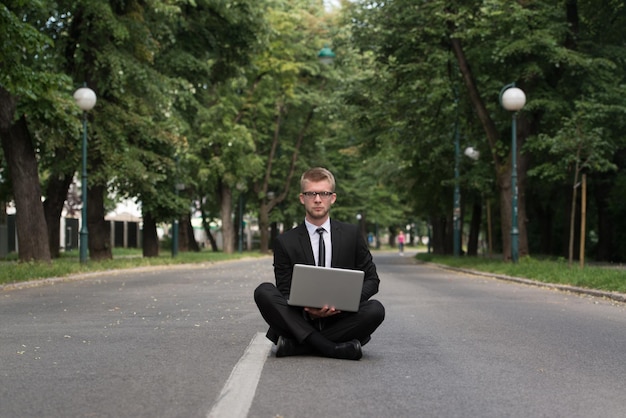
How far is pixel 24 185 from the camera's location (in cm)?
2200

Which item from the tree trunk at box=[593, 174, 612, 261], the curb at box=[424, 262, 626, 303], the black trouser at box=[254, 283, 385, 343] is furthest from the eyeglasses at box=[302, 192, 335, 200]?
the tree trunk at box=[593, 174, 612, 261]

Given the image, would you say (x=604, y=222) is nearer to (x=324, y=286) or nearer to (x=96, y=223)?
(x=96, y=223)

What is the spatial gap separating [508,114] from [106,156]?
1243cm

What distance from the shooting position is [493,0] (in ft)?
85.3

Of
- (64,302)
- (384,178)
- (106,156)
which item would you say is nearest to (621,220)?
(384,178)

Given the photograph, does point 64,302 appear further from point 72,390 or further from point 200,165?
point 200,165

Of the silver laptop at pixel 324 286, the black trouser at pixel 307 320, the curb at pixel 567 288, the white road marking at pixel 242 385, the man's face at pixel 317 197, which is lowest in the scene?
the curb at pixel 567 288

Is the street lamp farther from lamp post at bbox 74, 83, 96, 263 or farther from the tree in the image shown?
the tree

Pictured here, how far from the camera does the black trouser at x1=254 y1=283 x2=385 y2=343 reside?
7035mm

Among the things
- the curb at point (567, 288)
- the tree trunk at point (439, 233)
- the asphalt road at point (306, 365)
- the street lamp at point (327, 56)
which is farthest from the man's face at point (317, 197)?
the tree trunk at point (439, 233)

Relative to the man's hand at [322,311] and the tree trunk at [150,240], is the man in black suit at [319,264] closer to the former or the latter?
the man's hand at [322,311]

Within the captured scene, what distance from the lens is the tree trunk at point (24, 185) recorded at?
71.8 ft

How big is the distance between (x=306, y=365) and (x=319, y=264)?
79cm

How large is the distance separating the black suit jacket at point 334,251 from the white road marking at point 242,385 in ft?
1.93
